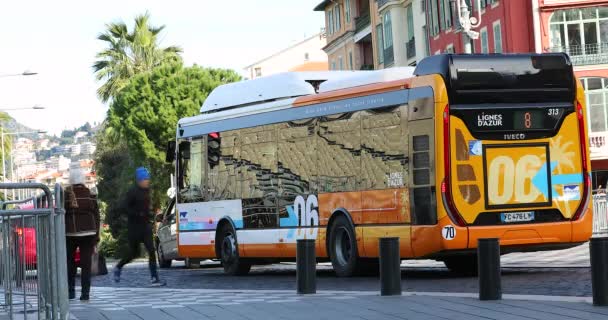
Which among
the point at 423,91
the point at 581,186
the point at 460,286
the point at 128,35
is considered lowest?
the point at 460,286

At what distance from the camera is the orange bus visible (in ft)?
60.8

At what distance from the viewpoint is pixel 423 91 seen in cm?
1872

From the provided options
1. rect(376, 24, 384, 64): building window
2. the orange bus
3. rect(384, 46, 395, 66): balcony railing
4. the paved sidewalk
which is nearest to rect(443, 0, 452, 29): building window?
rect(384, 46, 395, 66): balcony railing

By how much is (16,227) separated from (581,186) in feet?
31.6

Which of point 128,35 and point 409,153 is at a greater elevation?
point 128,35

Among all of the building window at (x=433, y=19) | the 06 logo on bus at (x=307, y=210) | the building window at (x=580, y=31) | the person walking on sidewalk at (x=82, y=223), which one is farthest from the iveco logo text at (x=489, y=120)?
the building window at (x=433, y=19)

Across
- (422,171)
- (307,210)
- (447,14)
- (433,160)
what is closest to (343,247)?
(307,210)

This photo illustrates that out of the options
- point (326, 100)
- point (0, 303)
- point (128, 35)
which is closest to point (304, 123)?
point (326, 100)

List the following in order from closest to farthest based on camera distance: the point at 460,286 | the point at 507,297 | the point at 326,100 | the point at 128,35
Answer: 1. the point at 507,297
2. the point at 460,286
3. the point at 326,100
4. the point at 128,35

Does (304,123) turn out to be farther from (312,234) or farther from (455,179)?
(455,179)

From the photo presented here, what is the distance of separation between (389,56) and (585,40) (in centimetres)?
1943

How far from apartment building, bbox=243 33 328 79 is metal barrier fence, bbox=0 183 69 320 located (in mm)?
100639

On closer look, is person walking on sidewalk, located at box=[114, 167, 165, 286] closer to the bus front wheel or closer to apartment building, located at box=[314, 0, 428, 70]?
the bus front wheel

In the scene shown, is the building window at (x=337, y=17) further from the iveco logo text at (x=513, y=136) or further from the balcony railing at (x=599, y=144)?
the iveco logo text at (x=513, y=136)
